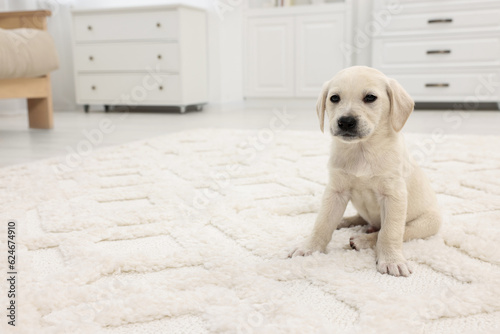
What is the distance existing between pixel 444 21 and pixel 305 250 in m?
3.85

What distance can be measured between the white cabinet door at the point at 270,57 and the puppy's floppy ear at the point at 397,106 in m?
3.97

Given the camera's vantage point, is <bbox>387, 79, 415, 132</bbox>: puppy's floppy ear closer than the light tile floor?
Yes

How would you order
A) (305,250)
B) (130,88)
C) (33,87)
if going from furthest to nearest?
(130,88)
(33,87)
(305,250)

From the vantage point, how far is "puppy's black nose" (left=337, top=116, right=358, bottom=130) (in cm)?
95

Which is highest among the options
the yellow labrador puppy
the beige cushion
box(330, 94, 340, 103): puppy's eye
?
the beige cushion

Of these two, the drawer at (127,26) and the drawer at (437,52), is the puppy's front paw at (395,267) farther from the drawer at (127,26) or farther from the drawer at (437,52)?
the drawer at (127,26)

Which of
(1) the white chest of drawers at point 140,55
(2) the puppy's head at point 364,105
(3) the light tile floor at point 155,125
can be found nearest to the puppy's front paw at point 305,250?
(2) the puppy's head at point 364,105

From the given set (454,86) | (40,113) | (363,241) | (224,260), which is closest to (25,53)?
(40,113)

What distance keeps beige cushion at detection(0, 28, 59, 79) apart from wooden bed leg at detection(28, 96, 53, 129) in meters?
0.28

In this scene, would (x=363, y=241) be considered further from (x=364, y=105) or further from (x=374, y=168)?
(x=364, y=105)

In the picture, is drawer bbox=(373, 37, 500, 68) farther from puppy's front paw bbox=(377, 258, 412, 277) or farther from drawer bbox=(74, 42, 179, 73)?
puppy's front paw bbox=(377, 258, 412, 277)

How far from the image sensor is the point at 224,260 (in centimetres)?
99

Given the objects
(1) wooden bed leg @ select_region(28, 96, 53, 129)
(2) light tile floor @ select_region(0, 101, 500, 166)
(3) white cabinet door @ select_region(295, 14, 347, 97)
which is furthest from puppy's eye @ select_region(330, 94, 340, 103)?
(3) white cabinet door @ select_region(295, 14, 347, 97)

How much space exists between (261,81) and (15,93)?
267 centimetres
